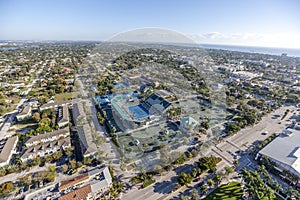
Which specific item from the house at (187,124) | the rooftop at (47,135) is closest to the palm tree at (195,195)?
the house at (187,124)

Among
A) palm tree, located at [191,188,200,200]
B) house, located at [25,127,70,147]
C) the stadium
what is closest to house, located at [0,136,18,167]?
house, located at [25,127,70,147]

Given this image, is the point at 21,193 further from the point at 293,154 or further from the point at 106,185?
the point at 293,154

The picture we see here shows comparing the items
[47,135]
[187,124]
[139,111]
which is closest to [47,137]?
[47,135]

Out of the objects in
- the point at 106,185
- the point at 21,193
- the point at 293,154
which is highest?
the point at 293,154

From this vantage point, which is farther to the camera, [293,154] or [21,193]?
[293,154]

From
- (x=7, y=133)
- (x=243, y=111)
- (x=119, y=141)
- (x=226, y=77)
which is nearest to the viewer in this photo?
(x=119, y=141)

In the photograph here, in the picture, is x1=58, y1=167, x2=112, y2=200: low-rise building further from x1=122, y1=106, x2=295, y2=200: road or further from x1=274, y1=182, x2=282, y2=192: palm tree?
x1=274, y1=182, x2=282, y2=192: palm tree

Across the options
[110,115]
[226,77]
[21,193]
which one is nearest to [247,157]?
[110,115]
